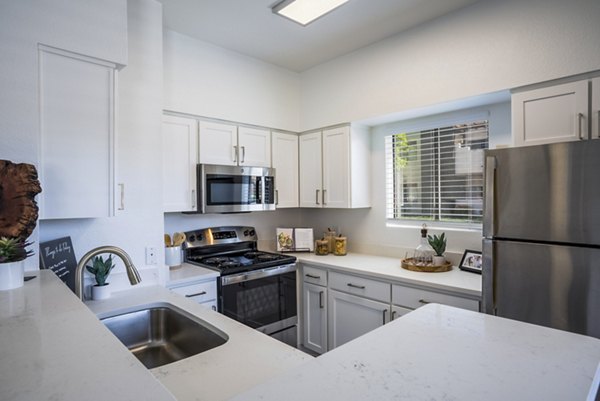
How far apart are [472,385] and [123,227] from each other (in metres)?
1.93

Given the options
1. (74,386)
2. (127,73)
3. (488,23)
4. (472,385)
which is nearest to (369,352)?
(472,385)

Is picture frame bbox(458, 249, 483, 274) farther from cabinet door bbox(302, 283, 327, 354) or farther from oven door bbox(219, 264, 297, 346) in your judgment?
oven door bbox(219, 264, 297, 346)

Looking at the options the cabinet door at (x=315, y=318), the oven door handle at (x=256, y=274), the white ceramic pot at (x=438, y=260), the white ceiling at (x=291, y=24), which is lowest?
the cabinet door at (x=315, y=318)

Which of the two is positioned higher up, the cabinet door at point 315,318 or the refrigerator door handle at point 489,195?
the refrigerator door handle at point 489,195

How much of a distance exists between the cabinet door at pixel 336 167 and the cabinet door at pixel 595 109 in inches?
66.5

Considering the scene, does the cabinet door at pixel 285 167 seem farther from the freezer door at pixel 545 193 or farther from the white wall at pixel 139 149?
the freezer door at pixel 545 193

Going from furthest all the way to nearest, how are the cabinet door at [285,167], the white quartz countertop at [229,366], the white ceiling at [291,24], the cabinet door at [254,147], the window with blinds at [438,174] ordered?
the cabinet door at [285,167] → the cabinet door at [254,147] → the window with blinds at [438,174] → the white ceiling at [291,24] → the white quartz countertop at [229,366]

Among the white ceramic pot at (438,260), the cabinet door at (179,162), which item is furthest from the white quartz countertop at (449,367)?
the cabinet door at (179,162)

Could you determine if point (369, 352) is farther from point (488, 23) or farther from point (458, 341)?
point (488, 23)

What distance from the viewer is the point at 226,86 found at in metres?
2.95

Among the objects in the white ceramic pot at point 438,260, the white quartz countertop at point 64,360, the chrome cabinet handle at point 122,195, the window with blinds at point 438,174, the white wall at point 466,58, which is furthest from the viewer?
the window with blinds at point 438,174

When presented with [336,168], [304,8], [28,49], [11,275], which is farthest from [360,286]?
[28,49]

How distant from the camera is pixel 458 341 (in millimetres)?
957

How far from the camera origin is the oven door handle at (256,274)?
2.52 metres
